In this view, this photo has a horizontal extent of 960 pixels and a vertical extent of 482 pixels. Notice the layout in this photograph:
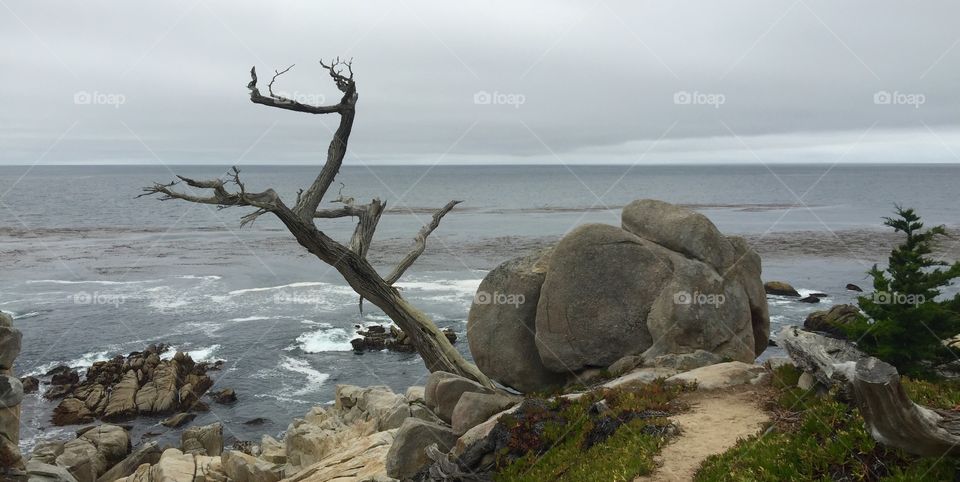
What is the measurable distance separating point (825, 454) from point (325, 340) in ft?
112

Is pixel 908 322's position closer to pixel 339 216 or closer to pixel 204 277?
pixel 339 216

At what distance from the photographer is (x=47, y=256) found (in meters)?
72.4

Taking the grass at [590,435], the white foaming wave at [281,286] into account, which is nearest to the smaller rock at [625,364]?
the grass at [590,435]

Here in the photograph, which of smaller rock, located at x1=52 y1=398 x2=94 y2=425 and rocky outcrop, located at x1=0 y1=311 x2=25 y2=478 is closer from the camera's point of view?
rocky outcrop, located at x1=0 y1=311 x2=25 y2=478

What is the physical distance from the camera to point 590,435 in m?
13.8

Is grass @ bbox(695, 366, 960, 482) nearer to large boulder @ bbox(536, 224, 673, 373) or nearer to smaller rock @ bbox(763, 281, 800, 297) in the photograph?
large boulder @ bbox(536, 224, 673, 373)

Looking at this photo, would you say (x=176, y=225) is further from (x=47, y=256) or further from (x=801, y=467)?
(x=801, y=467)

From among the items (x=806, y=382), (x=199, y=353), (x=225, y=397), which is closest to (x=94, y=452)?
(x=225, y=397)

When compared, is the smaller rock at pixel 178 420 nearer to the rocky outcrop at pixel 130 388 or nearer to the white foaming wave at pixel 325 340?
the rocky outcrop at pixel 130 388

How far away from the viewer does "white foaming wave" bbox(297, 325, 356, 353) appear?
130ft

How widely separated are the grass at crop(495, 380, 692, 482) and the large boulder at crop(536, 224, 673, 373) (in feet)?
11.9

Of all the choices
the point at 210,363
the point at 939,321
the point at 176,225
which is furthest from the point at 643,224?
the point at 176,225

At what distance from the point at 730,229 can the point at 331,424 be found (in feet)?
235

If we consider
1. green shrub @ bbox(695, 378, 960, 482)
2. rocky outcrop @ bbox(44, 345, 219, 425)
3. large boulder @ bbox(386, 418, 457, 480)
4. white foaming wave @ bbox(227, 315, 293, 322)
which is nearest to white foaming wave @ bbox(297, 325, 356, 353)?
white foaming wave @ bbox(227, 315, 293, 322)
